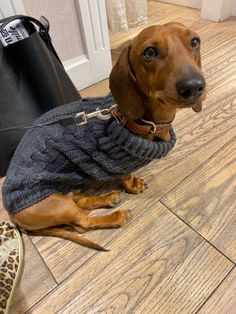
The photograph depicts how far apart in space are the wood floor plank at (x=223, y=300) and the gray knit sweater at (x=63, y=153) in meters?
0.48

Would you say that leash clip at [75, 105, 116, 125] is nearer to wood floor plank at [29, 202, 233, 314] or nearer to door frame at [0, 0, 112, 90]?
wood floor plank at [29, 202, 233, 314]

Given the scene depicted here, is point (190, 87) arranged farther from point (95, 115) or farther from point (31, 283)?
point (31, 283)

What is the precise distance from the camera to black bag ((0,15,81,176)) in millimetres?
1117

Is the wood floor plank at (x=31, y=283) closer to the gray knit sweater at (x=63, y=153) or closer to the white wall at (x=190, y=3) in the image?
the gray knit sweater at (x=63, y=153)

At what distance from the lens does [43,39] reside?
3.96 feet

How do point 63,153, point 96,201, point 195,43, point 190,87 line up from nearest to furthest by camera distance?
point 190,87, point 195,43, point 63,153, point 96,201

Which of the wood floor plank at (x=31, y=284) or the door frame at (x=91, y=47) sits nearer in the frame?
the wood floor plank at (x=31, y=284)

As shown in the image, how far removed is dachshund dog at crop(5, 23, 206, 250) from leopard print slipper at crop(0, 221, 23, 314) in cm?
5

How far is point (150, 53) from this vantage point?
2.56 ft

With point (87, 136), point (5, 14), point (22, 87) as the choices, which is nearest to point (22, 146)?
point (87, 136)

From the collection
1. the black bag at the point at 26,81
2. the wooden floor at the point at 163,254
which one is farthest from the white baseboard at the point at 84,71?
the wooden floor at the point at 163,254

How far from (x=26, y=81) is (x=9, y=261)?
28.5 inches

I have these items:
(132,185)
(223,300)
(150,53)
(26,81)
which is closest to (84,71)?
(26,81)

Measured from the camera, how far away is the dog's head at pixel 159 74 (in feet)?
2.35
